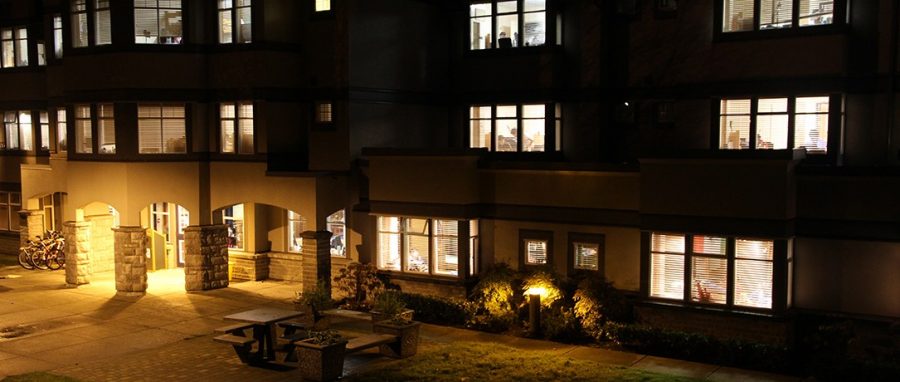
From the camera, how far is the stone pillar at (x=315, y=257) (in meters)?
23.0

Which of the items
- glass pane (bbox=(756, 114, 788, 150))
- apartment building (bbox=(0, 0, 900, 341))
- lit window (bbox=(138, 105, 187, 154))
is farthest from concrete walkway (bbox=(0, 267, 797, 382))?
glass pane (bbox=(756, 114, 788, 150))

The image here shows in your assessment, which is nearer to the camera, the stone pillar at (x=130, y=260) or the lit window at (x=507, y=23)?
the stone pillar at (x=130, y=260)

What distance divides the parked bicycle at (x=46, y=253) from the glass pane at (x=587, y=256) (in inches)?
748

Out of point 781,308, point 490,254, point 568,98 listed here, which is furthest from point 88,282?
point 781,308

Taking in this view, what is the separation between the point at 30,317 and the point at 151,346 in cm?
537

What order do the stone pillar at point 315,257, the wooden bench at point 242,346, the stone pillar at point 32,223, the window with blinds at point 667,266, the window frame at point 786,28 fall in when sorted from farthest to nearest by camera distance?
the stone pillar at point 32,223 < the stone pillar at point 315,257 < the window frame at point 786,28 < the window with blinds at point 667,266 < the wooden bench at point 242,346

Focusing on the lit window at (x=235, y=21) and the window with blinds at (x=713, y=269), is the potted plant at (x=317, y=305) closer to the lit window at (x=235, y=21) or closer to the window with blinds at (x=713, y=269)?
the window with blinds at (x=713, y=269)

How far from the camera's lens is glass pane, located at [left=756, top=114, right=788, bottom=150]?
20922 mm

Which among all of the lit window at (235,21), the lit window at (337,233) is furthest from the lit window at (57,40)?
the lit window at (337,233)

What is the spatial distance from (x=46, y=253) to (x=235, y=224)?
310 inches

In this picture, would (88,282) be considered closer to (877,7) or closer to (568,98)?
(568,98)

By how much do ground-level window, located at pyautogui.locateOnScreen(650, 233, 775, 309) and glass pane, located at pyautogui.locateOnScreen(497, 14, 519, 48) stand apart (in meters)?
8.95

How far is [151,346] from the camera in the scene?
1850cm

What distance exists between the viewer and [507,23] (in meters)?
25.0
